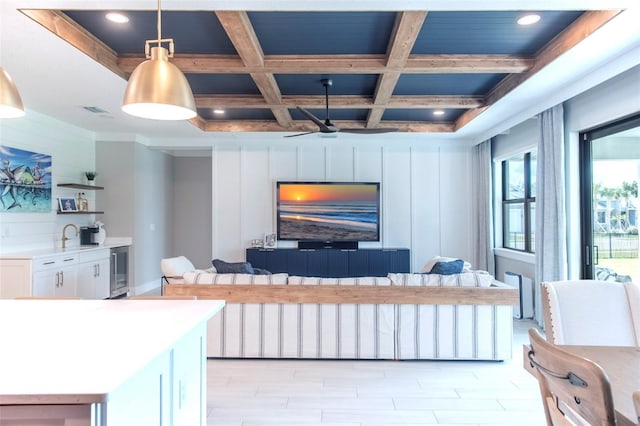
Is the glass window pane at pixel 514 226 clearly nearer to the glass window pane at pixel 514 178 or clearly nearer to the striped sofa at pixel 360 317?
the glass window pane at pixel 514 178

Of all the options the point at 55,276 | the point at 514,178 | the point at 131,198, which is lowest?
the point at 55,276

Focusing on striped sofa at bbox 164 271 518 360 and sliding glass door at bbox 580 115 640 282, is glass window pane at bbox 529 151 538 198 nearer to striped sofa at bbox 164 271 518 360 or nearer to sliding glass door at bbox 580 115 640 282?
sliding glass door at bbox 580 115 640 282

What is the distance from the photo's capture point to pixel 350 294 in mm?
3461

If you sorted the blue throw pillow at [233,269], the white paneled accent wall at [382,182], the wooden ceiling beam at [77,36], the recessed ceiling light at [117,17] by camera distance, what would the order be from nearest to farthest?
the wooden ceiling beam at [77,36] < the recessed ceiling light at [117,17] < the blue throw pillow at [233,269] < the white paneled accent wall at [382,182]

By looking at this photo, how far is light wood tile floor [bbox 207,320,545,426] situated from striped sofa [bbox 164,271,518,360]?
0.38 ft

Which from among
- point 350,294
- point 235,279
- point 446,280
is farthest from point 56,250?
point 446,280

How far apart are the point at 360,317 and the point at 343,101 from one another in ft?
9.22

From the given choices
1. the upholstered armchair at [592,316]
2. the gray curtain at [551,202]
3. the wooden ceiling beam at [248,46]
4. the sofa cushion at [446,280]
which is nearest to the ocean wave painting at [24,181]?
the wooden ceiling beam at [248,46]

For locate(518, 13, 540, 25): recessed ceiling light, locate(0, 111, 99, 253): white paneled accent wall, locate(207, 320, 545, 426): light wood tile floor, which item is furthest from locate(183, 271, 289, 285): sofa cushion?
locate(518, 13, 540, 25): recessed ceiling light

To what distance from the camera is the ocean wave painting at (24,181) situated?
4617 millimetres

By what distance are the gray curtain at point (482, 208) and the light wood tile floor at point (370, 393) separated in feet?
9.80

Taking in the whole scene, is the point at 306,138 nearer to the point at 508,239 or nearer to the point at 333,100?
the point at 333,100

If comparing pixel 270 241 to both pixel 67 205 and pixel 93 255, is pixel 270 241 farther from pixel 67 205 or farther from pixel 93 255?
pixel 67 205

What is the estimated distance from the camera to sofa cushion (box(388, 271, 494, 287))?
3.47 meters
